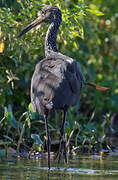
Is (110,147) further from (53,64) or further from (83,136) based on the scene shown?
(53,64)

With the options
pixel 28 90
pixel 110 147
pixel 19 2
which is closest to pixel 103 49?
pixel 28 90

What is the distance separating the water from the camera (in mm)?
5207

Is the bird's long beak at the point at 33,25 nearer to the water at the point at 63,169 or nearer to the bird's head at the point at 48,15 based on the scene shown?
the bird's head at the point at 48,15

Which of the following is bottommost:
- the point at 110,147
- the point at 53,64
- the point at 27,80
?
the point at 110,147

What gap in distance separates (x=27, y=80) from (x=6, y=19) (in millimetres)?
2533

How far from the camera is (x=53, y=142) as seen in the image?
7.87 m

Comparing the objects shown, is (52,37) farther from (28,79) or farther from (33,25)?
(28,79)

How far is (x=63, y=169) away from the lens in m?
5.78

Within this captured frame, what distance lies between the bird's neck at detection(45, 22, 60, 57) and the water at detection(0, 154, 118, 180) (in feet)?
5.05

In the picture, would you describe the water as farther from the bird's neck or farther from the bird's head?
the bird's head

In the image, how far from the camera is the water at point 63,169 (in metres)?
5.21

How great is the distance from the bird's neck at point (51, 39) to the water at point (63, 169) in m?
1.54

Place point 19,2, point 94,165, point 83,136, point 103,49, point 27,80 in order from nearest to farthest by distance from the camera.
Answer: point 94,165
point 19,2
point 83,136
point 27,80
point 103,49

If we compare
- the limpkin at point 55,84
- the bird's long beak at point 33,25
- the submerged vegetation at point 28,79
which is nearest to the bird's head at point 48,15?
the bird's long beak at point 33,25
